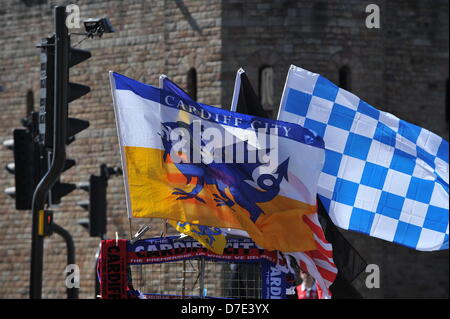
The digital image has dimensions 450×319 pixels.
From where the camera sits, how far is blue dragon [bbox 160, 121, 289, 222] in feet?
35.7

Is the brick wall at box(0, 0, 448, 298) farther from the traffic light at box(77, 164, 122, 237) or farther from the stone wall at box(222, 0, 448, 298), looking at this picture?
the traffic light at box(77, 164, 122, 237)

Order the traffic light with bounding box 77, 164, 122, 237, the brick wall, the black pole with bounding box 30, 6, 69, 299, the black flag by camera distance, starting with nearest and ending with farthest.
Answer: the black flag < the black pole with bounding box 30, 6, 69, 299 < the traffic light with bounding box 77, 164, 122, 237 < the brick wall

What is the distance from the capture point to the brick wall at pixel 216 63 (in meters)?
22.5

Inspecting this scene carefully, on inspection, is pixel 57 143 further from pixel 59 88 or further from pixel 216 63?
pixel 216 63

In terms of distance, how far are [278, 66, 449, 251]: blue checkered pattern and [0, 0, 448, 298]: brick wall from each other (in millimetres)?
10239

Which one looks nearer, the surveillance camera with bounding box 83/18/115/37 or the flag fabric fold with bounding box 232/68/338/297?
the flag fabric fold with bounding box 232/68/338/297

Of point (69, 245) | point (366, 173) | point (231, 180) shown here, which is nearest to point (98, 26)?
point (231, 180)

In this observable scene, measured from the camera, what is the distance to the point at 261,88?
888 inches

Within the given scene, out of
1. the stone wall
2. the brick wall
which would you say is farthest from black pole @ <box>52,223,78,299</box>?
the stone wall

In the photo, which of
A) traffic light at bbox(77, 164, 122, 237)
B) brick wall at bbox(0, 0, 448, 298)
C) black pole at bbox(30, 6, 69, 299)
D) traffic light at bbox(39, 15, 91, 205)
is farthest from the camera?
brick wall at bbox(0, 0, 448, 298)

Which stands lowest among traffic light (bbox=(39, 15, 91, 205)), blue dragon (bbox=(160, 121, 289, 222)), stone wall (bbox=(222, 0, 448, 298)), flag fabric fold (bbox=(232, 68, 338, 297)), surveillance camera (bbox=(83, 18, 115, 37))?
flag fabric fold (bbox=(232, 68, 338, 297))

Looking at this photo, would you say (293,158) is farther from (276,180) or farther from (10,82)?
(10,82)

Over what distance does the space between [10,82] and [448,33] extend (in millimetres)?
8781
